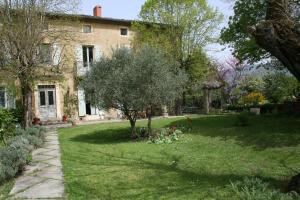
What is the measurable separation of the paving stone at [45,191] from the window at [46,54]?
10.7m

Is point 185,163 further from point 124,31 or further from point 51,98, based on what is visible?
point 124,31

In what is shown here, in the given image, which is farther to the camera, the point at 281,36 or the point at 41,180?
the point at 41,180

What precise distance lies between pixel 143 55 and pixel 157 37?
50.0ft

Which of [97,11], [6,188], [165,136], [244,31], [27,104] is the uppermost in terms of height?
[97,11]

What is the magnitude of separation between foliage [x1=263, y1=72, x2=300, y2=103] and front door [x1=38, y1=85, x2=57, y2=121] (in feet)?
51.0

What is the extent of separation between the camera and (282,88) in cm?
2394

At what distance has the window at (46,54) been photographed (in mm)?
17438

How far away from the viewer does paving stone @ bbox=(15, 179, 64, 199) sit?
22.0 feet

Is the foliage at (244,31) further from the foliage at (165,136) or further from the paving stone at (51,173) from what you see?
the paving stone at (51,173)

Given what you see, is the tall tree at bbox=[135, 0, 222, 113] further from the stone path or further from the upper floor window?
the stone path

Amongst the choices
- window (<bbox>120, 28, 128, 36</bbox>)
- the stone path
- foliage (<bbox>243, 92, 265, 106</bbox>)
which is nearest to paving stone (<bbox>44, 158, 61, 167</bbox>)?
the stone path

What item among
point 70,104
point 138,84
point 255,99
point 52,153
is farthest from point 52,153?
point 255,99

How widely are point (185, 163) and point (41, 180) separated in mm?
3579

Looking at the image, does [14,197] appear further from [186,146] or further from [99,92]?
[99,92]
